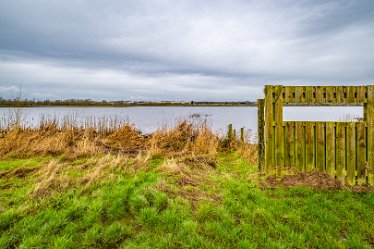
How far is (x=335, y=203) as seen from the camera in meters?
4.46

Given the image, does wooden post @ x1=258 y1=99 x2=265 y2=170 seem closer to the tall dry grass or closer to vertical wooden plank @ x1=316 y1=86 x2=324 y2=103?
vertical wooden plank @ x1=316 y1=86 x2=324 y2=103

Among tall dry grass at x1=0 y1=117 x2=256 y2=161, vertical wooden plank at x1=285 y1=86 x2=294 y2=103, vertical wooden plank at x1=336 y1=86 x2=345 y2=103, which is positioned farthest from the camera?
tall dry grass at x1=0 y1=117 x2=256 y2=161

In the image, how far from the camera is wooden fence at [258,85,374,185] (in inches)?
210

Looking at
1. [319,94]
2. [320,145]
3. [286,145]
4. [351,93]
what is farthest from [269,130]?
[351,93]

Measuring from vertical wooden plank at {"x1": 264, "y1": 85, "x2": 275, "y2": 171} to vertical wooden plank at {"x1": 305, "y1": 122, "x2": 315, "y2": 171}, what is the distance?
0.68 meters

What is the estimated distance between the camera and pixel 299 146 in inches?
216

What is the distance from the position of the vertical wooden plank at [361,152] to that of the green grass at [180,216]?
0.54 m

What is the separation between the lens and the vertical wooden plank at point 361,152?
536cm

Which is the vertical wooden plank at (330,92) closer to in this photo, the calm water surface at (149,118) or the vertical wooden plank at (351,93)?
the vertical wooden plank at (351,93)

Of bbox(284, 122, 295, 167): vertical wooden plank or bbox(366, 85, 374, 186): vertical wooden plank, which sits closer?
bbox(366, 85, 374, 186): vertical wooden plank

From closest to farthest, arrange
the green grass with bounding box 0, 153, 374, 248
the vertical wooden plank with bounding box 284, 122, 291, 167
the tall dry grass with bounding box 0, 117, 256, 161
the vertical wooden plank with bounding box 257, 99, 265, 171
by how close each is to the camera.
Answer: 1. the green grass with bounding box 0, 153, 374, 248
2. the vertical wooden plank with bounding box 284, 122, 291, 167
3. the vertical wooden plank with bounding box 257, 99, 265, 171
4. the tall dry grass with bounding box 0, 117, 256, 161

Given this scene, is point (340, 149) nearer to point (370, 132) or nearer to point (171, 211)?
point (370, 132)

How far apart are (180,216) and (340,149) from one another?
11.8 feet

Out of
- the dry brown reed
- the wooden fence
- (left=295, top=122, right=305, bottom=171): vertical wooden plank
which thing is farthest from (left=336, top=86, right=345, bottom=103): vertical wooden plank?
the dry brown reed
